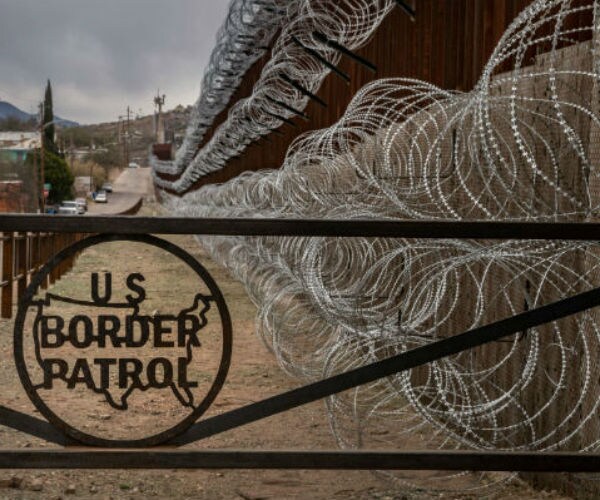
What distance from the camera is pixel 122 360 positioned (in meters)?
3.38

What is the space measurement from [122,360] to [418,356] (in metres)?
0.92

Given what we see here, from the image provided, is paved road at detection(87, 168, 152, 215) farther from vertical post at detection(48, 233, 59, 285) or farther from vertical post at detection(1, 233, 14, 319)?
vertical post at detection(1, 233, 14, 319)

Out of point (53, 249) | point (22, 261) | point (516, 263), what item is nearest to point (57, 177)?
point (53, 249)

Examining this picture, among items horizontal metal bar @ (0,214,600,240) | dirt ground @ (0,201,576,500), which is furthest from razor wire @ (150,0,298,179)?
horizontal metal bar @ (0,214,600,240)

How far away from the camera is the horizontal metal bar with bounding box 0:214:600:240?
127 inches

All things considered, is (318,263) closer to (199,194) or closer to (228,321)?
(228,321)

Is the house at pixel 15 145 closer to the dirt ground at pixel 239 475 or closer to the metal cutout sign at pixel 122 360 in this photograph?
the metal cutout sign at pixel 122 360

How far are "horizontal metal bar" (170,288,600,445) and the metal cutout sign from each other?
214 mm

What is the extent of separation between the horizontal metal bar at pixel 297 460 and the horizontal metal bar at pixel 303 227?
0.68m

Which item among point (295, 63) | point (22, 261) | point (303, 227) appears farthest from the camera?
point (22, 261)

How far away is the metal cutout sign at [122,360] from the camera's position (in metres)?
3.32

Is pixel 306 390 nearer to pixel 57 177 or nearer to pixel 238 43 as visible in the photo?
pixel 238 43

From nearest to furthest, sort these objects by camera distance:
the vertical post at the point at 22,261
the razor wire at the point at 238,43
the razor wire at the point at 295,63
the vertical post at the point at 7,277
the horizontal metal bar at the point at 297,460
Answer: the horizontal metal bar at the point at 297,460, the razor wire at the point at 295,63, the vertical post at the point at 7,277, the vertical post at the point at 22,261, the razor wire at the point at 238,43

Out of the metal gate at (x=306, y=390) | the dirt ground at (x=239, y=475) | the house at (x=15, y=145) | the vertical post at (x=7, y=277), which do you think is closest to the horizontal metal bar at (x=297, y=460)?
the metal gate at (x=306, y=390)
